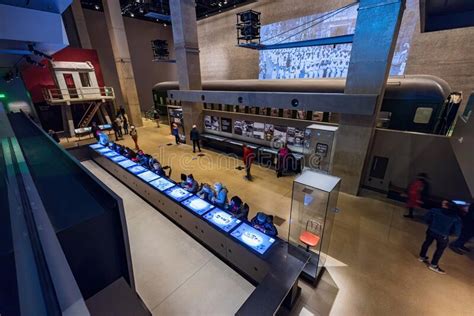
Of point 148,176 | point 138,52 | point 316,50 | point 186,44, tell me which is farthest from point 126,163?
point 138,52

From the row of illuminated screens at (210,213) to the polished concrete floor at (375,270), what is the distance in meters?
0.93

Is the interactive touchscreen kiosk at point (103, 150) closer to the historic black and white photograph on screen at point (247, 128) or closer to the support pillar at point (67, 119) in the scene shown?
the historic black and white photograph on screen at point (247, 128)

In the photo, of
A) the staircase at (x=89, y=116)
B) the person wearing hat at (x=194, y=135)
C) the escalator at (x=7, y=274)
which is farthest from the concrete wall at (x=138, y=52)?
the escalator at (x=7, y=274)

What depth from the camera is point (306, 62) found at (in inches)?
448

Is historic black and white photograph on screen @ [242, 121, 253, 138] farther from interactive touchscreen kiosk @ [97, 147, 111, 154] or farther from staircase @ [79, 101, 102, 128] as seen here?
staircase @ [79, 101, 102, 128]

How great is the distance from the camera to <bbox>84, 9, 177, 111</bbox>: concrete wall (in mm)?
A: 17859

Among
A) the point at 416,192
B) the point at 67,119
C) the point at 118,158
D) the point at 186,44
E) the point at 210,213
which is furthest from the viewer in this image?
the point at 67,119

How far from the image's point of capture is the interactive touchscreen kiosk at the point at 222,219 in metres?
4.37

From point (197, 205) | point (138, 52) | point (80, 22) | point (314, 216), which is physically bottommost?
point (314, 216)

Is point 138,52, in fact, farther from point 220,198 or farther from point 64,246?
point 64,246

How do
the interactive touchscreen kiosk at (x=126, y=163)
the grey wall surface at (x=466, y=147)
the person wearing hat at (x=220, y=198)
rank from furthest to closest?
the interactive touchscreen kiosk at (x=126, y=163) < the person wearing hat at (x=220, y=198) < the grey wall surface at (x=466, y=147)

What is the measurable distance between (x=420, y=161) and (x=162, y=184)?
796cm

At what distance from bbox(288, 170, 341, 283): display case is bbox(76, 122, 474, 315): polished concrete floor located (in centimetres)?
24

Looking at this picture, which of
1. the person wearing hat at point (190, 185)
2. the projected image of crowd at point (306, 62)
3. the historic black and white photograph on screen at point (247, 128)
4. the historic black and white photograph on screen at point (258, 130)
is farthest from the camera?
the historic black and white photograph on screen at point (247, 128)
